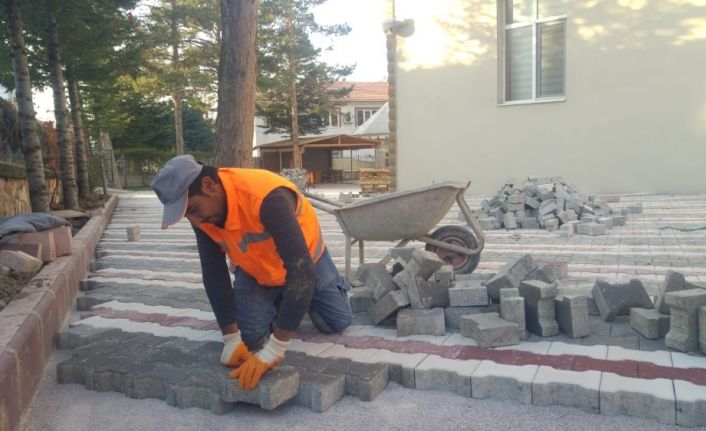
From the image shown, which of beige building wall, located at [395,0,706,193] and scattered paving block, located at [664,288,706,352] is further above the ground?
beige building wall, located at [395,0,706,193]

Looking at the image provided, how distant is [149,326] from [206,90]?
815 inches

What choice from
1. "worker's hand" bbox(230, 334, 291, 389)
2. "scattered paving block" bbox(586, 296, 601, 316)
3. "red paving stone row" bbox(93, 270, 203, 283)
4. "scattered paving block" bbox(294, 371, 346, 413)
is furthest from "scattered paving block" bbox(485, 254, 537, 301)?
"red paving stone row" bbox(93, 270, 203, 283)

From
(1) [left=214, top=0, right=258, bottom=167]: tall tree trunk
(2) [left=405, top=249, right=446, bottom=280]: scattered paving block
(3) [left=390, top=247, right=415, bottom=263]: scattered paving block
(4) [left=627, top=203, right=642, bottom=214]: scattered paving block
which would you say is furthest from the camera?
(4) [left=627, top=203, right=642, bottom=214]: scattered paving block

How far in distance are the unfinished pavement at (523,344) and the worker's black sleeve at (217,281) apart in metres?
0.33

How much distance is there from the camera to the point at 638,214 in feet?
24.6

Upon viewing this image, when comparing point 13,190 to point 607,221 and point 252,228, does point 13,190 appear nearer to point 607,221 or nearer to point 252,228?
point 252,228

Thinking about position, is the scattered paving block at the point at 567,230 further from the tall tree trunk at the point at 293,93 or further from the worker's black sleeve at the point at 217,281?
the tall tree trunk at the point at 293,93

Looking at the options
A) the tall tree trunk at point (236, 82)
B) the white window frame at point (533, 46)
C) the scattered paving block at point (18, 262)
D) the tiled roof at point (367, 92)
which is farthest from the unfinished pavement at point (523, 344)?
the tiled roof at point (367, 92)

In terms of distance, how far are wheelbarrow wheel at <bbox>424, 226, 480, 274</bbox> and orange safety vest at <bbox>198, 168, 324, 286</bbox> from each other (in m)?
Result: 1.54

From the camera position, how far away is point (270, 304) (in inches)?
120

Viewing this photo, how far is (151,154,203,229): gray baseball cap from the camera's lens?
89.0 inches

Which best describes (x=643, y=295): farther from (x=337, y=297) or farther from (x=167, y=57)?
(x=167, y=57)

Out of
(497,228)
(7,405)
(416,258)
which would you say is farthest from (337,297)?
(497,228)

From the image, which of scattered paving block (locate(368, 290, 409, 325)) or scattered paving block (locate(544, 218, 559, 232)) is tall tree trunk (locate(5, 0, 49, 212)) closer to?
scattered paving block (locate(368, 290, 409, 325))
